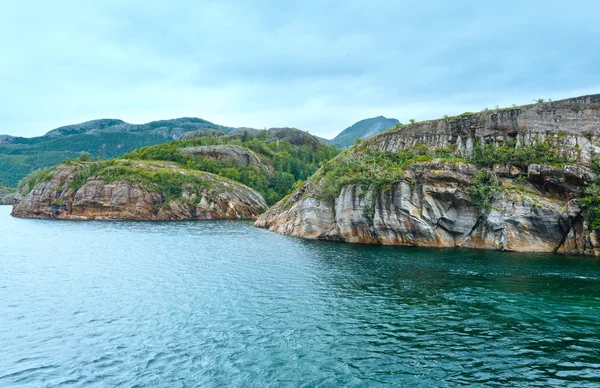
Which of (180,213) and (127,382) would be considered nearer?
(127,382)

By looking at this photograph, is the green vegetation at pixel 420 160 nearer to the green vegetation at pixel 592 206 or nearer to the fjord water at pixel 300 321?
the green vegetation at pixel 592 206

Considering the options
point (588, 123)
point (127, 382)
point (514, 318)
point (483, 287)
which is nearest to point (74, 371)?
point (127, 382)

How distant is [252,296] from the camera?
31969 mm

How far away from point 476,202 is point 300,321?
42.3 metres

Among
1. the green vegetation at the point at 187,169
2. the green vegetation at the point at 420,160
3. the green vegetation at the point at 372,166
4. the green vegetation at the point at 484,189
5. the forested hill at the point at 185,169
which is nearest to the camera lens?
the green vegetation at the point at 484,189

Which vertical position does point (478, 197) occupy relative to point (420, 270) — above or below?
above

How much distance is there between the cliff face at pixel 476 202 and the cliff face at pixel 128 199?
5524cm

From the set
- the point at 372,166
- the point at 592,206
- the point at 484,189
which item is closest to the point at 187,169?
the point at 372,166

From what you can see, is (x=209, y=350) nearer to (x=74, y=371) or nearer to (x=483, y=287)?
(x=74, y=371)

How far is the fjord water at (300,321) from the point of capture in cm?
1877

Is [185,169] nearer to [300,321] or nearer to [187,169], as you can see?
[187,169]

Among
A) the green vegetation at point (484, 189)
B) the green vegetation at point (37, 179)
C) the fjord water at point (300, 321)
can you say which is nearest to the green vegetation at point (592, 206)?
the fjord water at point (300, 321)

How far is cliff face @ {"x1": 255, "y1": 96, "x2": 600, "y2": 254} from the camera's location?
52.2 metres

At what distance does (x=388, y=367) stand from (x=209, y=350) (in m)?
10.4
